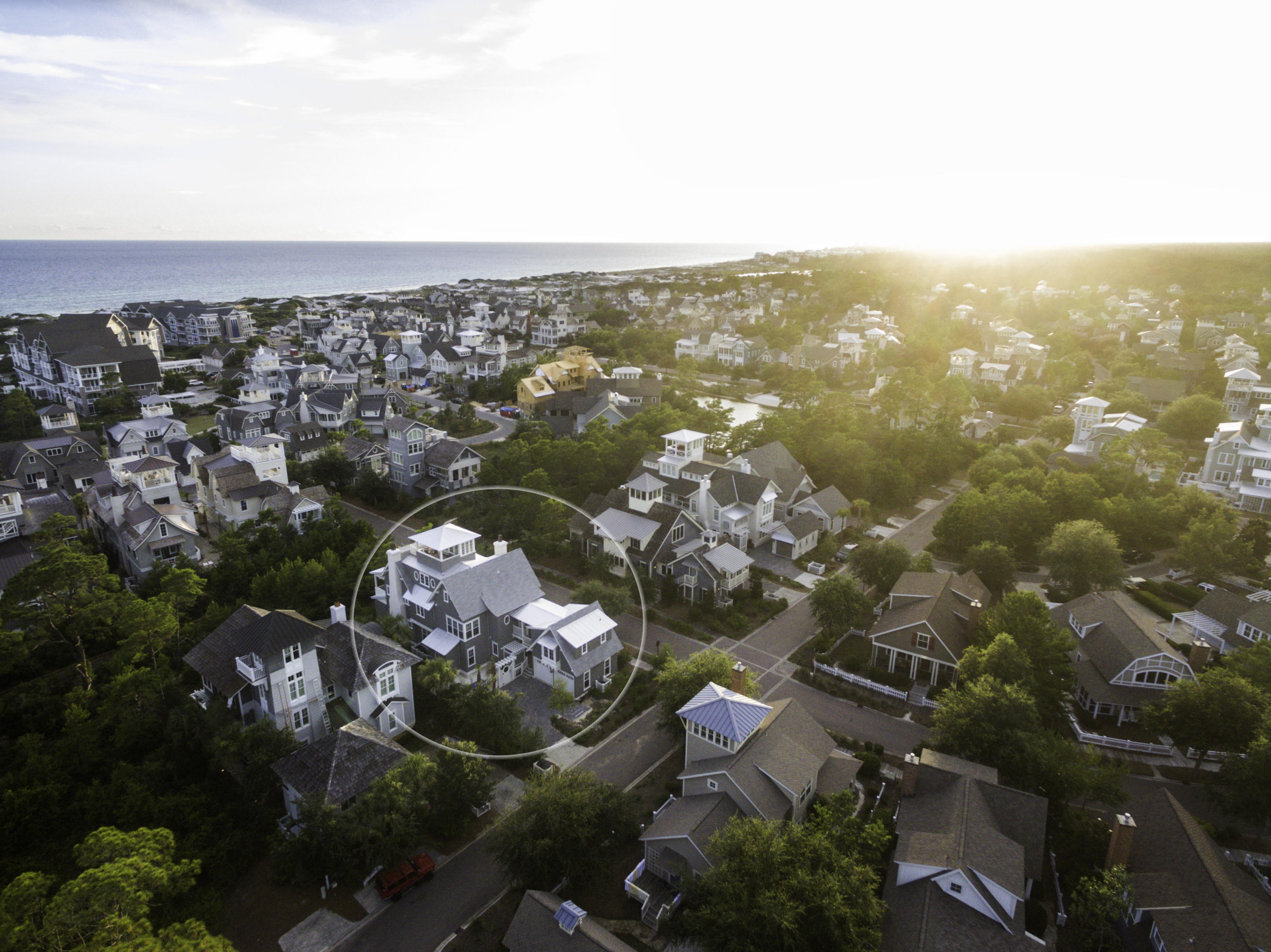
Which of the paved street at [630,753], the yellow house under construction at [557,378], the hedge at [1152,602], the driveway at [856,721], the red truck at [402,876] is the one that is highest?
the yellow house under construction at [557,378]

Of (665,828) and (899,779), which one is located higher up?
(665,828)

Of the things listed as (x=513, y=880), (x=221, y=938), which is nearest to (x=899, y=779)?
(x=513, y=880)

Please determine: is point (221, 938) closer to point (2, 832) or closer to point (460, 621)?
point (2, 832)

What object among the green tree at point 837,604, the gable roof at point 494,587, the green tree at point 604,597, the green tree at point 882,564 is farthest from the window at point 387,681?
the green tree at point 882,564

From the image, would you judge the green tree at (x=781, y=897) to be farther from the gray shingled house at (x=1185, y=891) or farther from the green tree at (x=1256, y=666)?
the green tree at (x=1256, y=666)

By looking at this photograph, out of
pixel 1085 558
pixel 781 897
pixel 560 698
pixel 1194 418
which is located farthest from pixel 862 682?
pixel 1194 418

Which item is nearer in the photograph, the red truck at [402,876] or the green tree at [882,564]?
the red truck at [402,876]
